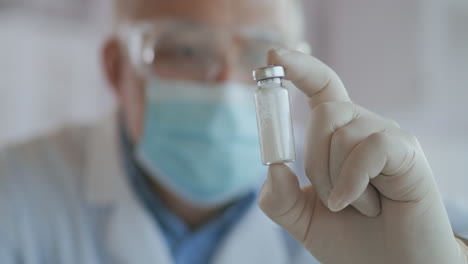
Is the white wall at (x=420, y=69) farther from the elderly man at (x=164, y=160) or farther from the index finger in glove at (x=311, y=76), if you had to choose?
the index finger in glove at (x=311, y=76)

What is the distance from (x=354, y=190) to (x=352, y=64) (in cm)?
127

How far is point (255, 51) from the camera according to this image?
38.9 inches

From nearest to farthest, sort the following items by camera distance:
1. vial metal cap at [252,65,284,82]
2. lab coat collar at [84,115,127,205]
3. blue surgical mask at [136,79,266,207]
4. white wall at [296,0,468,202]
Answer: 1. vial metal cap at [252,65,284,82]
2. blue surgical mask at [136,79,266,207]
3. lab coat collar at [84,115,127,205]
4. white wall at [296,0,468,202]

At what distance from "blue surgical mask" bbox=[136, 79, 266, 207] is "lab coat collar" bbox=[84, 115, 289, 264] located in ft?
0.34

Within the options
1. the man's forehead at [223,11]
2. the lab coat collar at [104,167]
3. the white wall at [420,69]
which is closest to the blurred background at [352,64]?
the white wall at [420,69]

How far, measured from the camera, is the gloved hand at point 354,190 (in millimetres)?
360

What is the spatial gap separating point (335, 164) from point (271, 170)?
56 millimetres

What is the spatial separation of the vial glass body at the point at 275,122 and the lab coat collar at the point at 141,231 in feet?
1.97

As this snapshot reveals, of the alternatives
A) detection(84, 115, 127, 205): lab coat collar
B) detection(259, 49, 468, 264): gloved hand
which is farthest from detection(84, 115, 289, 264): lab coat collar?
detection(259, 49, 468, 264): gloved hand

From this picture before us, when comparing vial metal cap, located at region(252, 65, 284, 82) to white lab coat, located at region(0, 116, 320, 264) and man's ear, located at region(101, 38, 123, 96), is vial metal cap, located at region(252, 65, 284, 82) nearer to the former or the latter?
white lab coat, located at region(0, 116, 320, 264)

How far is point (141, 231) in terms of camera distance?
38.1 inches

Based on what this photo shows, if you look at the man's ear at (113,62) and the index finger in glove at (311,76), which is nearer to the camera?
the index finger in glove at (311,76)

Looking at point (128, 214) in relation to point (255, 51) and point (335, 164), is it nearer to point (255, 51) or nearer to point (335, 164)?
point (255, 51)

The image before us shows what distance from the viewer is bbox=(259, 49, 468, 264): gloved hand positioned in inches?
14.2
